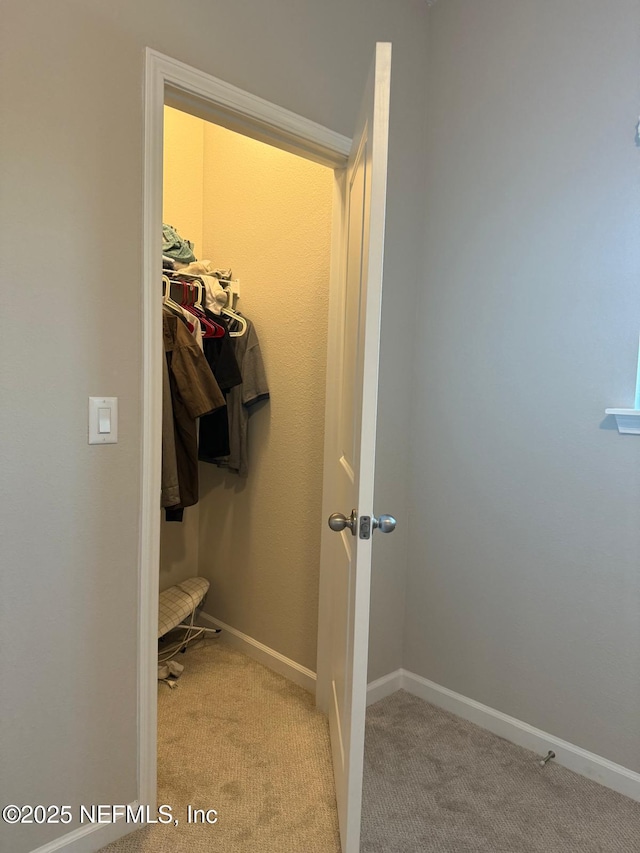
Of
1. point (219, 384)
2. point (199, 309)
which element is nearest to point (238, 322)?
point (199, 309)

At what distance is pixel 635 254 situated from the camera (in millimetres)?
1777

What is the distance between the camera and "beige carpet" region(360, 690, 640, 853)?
63.9 inches

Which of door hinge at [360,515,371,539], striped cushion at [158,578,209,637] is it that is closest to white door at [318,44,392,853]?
door hinge at [360,515,371,539]

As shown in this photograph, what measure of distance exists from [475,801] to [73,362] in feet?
5.78

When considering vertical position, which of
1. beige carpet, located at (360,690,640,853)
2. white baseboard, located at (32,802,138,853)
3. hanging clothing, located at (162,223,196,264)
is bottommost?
beige carpet, located at (360,690,640,853)

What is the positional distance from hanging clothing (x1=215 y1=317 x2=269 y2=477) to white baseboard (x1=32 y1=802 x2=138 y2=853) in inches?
54.3

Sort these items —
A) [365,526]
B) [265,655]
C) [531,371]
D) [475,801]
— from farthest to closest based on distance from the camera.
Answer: [265,655] < [531,371] < [475,801] < [365,526]

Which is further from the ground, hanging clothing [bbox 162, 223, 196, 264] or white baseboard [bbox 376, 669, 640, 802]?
hanging clothing [bbox 162, 223, 196, 264]

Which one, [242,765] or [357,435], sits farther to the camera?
[242,765]

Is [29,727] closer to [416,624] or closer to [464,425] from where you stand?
[416,624]

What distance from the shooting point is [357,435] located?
150 centimetres

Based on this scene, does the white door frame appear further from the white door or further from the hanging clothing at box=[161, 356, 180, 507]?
the hanging clothing at box=[161, 356, 180, 507]

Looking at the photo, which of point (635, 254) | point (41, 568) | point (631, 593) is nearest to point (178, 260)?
point (41, 568)

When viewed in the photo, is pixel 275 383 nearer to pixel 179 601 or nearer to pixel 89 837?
pixel 179 601
